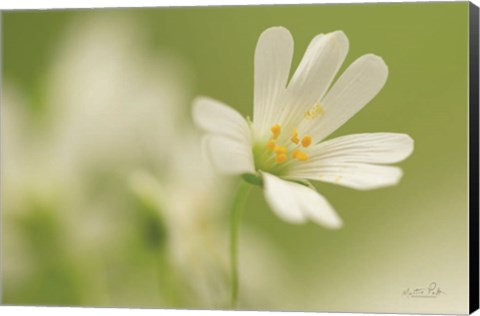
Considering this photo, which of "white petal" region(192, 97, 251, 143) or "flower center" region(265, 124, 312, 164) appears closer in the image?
"white petal" region(192, 97, 251, 143)

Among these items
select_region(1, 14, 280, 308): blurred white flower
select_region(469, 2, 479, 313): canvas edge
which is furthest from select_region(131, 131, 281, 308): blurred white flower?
select_region(469, 2, 479, 313): canvas edge

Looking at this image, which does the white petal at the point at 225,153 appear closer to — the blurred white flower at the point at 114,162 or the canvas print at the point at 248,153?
the canvas print at the point at 248,153

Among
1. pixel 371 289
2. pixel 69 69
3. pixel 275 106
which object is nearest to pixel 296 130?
pixel 275 106

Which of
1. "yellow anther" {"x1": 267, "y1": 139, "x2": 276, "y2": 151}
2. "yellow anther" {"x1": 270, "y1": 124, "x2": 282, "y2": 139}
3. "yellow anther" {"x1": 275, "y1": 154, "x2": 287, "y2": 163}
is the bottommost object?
"yellow anther" {"x1": 275, "y1": 154, "x2": 287, "y2": 163}

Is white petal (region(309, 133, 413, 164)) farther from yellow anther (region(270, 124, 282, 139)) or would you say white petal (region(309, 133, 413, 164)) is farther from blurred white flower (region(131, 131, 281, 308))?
blurred white flower (region(131, 131, 281, 308))

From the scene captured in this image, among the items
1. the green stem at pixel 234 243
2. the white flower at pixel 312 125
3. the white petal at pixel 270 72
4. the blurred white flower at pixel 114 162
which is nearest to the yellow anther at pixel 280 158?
the white flower at pixel 312 125

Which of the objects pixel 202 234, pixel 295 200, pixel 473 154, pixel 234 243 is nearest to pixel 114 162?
pixel 202 234

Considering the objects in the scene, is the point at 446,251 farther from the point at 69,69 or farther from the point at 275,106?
the point at 69,69
